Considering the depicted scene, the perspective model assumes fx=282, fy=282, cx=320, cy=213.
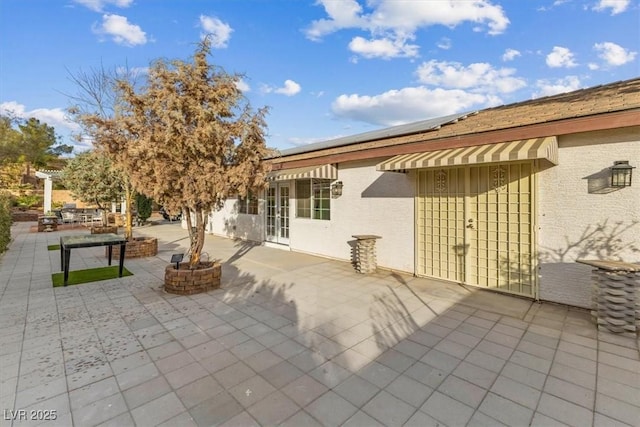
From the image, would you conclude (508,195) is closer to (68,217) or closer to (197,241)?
(197,241)

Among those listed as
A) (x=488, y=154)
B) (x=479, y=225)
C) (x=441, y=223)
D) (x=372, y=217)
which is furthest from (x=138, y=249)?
(x=488, y=154)

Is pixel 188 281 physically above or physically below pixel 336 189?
below

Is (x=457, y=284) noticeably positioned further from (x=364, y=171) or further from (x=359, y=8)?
(x=359, y=8)

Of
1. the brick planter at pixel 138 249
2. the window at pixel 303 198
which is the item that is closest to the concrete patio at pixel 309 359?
the brick planter at pixel 138 249

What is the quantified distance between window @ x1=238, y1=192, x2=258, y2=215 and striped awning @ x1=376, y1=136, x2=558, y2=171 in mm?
9275

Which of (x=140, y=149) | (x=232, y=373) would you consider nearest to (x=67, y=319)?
(x=140, y=149)

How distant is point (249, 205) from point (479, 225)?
1196 cm

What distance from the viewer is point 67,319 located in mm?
5613

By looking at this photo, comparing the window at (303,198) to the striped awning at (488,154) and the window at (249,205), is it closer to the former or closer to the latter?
the window at (249,205)

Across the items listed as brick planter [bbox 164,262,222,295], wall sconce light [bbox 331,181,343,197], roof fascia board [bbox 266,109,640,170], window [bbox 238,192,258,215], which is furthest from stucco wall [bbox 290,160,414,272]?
brick planter [bbox 164,262,222,295]

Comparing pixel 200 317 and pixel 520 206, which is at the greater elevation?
pixel 520 206

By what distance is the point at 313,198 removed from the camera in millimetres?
12117

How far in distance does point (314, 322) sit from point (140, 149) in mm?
5496

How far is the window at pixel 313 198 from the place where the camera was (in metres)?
11.5
